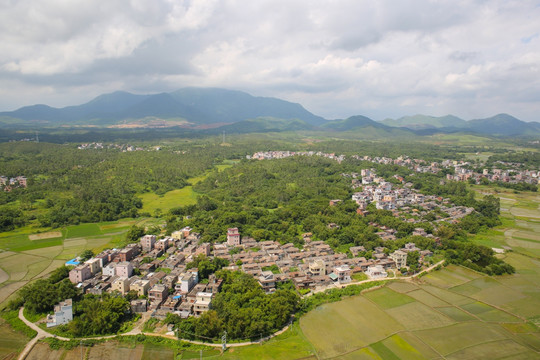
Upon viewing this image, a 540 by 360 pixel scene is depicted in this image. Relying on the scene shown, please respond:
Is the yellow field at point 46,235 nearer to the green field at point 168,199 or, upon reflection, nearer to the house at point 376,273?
the green field at point 168,199

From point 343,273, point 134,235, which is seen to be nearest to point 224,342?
point 343,273

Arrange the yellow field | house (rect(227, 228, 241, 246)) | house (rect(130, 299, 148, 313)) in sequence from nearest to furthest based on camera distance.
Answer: house (rect(130, 299, 148, 313)) → house (rect(227, 228, 241, 246)) → the yellow field

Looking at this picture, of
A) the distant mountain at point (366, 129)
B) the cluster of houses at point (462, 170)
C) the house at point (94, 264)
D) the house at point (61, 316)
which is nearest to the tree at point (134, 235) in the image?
the house at point (94, 264)

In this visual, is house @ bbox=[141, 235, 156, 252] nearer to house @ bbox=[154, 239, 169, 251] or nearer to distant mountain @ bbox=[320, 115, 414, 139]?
house @ bbox=[154, 239, 169, 251]

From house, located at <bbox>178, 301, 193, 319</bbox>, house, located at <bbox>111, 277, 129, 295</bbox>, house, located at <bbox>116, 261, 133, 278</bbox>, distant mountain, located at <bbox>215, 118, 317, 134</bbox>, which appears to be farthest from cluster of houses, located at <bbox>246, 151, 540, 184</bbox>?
distant mountain, located at <bbox>215, 118, 317, 134</bbox>

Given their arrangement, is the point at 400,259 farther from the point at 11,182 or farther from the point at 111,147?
the point at 111,147

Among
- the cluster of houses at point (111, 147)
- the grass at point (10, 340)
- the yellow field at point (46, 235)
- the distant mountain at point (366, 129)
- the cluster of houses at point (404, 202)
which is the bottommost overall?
the grass at point (10, 340)
